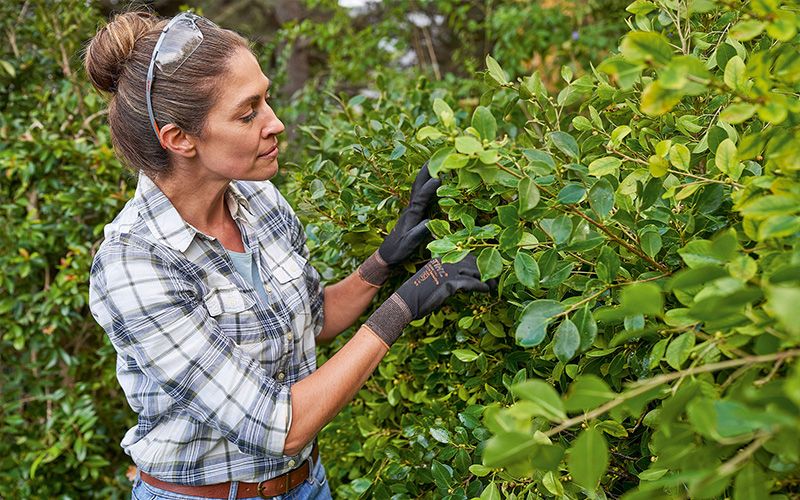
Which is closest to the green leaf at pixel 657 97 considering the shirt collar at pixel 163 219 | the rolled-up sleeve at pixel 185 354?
the rolled-up sleeve at pixel 185 354

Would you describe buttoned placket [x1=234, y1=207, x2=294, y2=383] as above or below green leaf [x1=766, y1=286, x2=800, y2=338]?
below

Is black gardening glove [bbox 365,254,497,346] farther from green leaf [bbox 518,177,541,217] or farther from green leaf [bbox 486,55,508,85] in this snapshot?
green leaf [bbox 518,177,541,217]

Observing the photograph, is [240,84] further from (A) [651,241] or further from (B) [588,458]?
(B) [588,458]

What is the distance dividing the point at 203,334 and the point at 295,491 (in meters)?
0.57

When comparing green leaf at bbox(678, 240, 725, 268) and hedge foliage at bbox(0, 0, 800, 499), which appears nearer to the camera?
hedge foliage at bbox(0, 0, 800, 499)

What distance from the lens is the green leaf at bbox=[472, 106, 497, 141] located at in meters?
1.06

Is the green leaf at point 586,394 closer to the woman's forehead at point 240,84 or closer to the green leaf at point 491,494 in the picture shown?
the green leaf at point 491,494

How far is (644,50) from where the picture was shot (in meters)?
0.78

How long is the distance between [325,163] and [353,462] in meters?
0.82

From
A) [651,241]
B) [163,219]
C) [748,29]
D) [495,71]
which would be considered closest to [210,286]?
[163,219]

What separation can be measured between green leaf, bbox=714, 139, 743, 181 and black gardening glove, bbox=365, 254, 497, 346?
593 mm

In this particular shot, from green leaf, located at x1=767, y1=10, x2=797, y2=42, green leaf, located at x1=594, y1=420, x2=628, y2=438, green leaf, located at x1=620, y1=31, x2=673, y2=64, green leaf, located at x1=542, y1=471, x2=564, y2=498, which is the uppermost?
green leaf, located at x1=620, y1=31, x2=673, y2=64

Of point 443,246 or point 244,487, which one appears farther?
point 244,487

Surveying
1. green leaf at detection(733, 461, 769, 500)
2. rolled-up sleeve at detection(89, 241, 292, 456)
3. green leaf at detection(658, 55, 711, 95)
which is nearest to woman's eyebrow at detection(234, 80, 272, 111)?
rolled-up sleeve at detection(89, 241, 292, 456)
